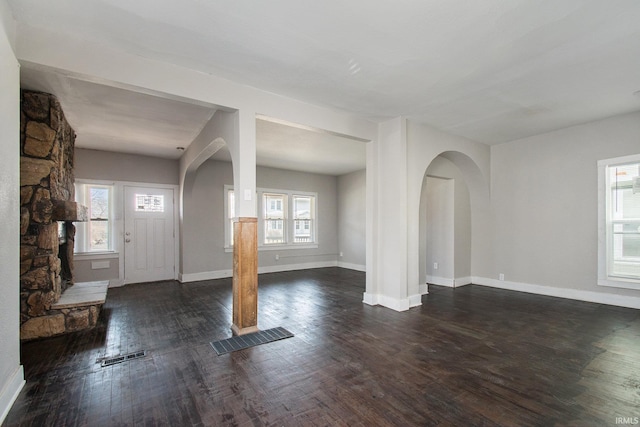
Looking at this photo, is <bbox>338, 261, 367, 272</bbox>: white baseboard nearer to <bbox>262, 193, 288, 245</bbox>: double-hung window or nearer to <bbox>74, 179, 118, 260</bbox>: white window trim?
<bbox>262, 193, 288, 245</bbox>: double-hung window

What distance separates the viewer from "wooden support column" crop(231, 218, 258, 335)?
3.37 metres

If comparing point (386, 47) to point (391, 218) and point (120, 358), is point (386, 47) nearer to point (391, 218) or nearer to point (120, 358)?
point (391, 218)

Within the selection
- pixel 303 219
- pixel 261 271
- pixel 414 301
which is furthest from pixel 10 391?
pixel 303 219

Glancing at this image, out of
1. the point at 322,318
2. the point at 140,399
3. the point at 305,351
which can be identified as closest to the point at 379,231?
the point at 322,318

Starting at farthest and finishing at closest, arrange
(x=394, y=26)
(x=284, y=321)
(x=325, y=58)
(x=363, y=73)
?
(x=284, y=321) → (x=363, y=73) → (x=325, y=58) → (x=394, y=26)

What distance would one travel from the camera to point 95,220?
6.02 m

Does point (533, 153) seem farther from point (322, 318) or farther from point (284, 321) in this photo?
point (284, 321)

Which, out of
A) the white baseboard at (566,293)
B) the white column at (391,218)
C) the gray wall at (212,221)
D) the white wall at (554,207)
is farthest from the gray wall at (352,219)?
the white column at (391,218)

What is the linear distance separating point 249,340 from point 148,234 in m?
4.59

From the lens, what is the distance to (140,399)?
7.14ft

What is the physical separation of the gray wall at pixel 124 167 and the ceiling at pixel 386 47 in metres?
2.26

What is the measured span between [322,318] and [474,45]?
351 centimetres

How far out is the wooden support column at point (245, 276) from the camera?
337cm

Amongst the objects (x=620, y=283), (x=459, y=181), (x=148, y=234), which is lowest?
(x=620, y=283)
